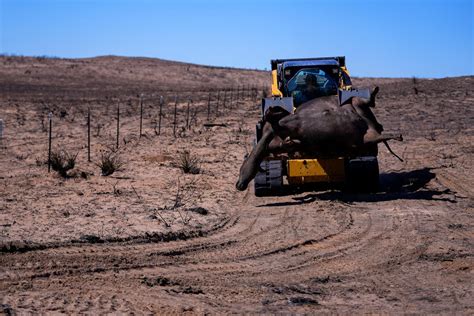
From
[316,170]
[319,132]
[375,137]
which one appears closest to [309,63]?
[316,170]

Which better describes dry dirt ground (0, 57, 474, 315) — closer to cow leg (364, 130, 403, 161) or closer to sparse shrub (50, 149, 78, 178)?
sparse shrub (50, 149, 78, 178)

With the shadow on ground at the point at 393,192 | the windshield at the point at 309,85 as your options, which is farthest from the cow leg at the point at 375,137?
the windshield at the point at 309,85

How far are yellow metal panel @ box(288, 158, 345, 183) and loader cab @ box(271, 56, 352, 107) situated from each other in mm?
1670

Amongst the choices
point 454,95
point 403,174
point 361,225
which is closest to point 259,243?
point 361,225

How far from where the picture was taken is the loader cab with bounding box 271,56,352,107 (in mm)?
15312

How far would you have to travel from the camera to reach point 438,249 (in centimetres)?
974

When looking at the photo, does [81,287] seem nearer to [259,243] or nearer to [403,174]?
[259,243]

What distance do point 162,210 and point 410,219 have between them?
394cm

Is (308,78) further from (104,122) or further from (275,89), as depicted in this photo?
(104,122)

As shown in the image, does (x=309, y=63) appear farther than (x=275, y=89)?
Yes

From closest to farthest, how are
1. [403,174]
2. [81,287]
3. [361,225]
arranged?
[81,287] < [361,225] < [403,174]

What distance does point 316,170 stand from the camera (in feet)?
45.7

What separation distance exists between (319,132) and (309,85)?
250cm

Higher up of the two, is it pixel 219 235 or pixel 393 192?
pixel 393 192
